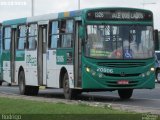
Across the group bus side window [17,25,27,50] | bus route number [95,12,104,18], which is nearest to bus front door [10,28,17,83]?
bus side window [17,25,27,50]

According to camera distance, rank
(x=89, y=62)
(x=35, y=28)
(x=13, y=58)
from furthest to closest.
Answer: (x=13, y=58) → (x=35, y=28) → (x=89, y=62)

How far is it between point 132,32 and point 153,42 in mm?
831

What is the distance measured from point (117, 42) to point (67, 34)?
1.97 metres

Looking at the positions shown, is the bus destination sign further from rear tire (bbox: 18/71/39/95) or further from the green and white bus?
rear tire (bbox: 18/71/39/95)

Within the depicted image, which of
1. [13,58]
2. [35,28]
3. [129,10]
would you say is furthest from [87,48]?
[13,58]

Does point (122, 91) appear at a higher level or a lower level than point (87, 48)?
lower

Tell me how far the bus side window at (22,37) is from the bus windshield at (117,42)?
5612 mm

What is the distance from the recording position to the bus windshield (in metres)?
23.0

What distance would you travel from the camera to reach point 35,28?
88.9 ft

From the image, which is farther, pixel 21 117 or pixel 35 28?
pixel 35 28

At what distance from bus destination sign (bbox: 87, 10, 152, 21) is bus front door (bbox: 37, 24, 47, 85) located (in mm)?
3569

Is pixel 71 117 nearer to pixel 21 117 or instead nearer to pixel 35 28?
pixel 21 117

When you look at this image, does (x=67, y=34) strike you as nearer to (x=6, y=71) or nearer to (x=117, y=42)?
(x=117, y=42)

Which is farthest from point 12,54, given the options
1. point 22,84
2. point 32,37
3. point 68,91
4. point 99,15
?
point 99,15
